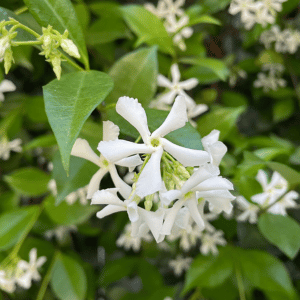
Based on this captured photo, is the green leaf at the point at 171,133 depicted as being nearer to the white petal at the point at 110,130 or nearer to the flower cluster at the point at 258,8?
the white petal at the point at 110,130

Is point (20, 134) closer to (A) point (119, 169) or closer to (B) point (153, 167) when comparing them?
(A) point (119, 169)

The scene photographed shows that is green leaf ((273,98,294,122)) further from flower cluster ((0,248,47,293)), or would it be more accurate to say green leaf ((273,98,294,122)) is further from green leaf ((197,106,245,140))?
flower cluster ((0,248,47,293))

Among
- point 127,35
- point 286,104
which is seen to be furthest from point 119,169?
point 286,104

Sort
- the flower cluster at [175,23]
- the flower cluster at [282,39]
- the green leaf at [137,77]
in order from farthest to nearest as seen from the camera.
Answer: the flower cluster at [282,39], the flower cluster at [175,23], the green leaf at [137,77]

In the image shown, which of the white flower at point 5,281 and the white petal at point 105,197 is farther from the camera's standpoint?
the white flower at point 5,281

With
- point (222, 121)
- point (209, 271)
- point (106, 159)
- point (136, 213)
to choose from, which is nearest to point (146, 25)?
point (222, 121)

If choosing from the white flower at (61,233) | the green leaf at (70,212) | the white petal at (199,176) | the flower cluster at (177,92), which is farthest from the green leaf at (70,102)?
the white flower at (61,233)

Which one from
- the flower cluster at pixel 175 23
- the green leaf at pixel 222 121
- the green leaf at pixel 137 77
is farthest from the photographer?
the flower cluster at pixel 175 23

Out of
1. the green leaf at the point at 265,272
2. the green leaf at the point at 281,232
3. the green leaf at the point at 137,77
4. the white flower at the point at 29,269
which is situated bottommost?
the green leaf at the point at 265,272
